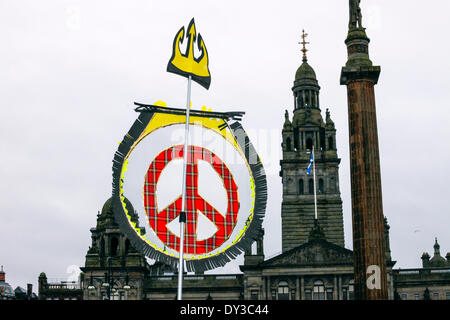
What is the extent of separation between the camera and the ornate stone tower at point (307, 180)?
89062mm

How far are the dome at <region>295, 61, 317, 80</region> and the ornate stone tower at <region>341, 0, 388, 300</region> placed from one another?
55.2 m

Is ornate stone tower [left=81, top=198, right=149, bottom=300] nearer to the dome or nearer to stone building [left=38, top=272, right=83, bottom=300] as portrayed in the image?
stone building [left=38, top=272, right=83, bottom=300]

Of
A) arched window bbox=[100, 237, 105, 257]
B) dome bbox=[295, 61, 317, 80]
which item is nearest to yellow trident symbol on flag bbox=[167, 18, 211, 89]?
arched window bbox=[100, 237, 105, 257]

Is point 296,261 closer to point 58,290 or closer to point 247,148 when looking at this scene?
point 58,290

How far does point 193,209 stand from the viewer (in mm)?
31969

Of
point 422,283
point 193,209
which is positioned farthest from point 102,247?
point 193,209

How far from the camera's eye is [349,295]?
261 feet

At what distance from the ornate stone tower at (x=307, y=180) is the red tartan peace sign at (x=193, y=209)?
5520 centimetres

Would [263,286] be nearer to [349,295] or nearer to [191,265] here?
[349,295]

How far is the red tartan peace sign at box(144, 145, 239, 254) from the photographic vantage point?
31250 millimetres

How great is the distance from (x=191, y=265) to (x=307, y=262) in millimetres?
51717

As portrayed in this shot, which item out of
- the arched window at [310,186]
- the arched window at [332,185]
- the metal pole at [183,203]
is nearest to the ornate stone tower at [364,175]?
Answer: the metal pole at [183,203]
